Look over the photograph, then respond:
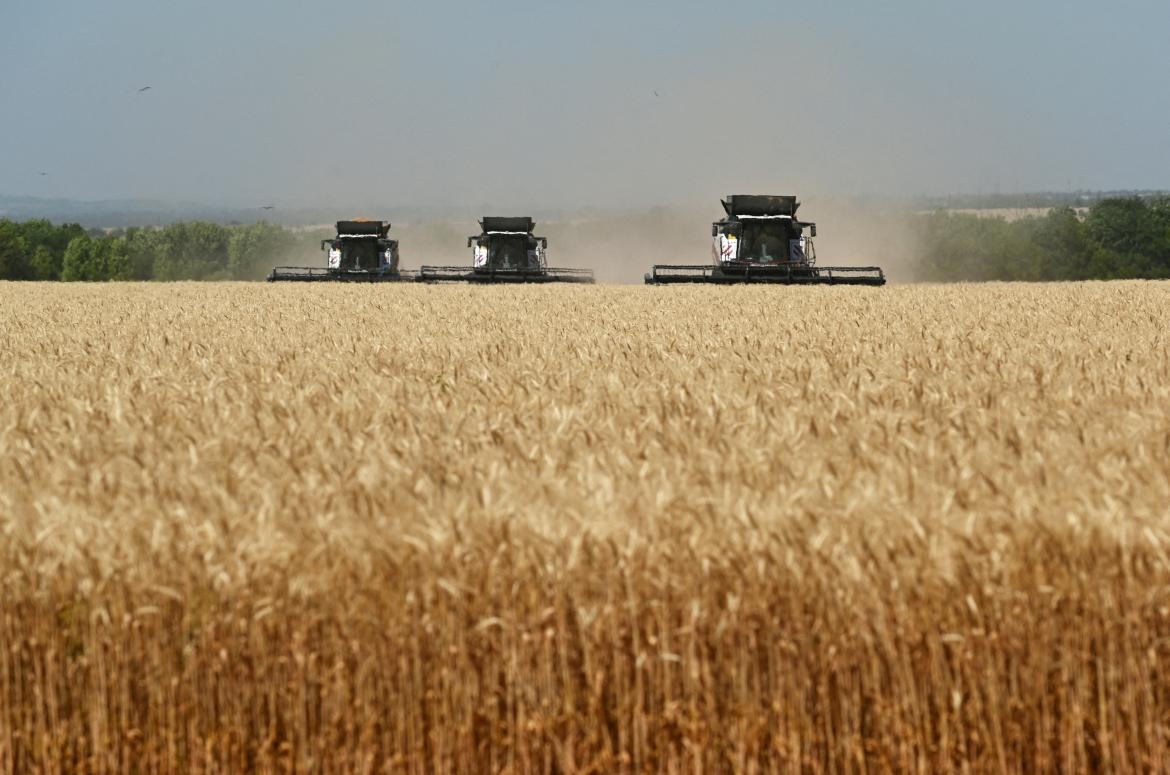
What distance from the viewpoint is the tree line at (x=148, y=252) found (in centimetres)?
10138

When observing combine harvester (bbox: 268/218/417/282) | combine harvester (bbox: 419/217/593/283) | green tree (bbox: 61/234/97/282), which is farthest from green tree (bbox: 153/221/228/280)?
combine harvester (bbox: 419/217/593/283)

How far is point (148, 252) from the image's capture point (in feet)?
431

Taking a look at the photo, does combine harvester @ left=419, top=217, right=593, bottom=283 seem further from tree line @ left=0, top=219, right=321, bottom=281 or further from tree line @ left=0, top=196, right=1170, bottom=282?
tree line @ left=0, top=219, right=321, bottom=281

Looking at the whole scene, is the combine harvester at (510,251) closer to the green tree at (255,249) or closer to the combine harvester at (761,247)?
the combine harvester at (761,247)

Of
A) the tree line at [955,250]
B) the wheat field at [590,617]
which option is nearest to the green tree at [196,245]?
the tree line at [955,250]

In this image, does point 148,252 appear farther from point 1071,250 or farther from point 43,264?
point 1071,250

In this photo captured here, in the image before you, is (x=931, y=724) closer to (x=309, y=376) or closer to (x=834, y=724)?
(x=834, y=724)

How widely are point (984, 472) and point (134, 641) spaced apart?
2.80m

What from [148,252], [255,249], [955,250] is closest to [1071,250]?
[955,250]

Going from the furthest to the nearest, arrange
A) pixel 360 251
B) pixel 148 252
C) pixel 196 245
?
pixel 196 245
pixel 148 252
pixel 360 251

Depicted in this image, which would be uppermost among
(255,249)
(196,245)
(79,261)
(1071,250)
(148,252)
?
(196,245)

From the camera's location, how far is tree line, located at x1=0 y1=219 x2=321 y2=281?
101 m

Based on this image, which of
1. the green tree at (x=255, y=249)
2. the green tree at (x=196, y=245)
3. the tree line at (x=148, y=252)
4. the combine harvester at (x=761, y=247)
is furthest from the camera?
the green tree at (x=196, y=245)

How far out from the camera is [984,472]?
171 inches
